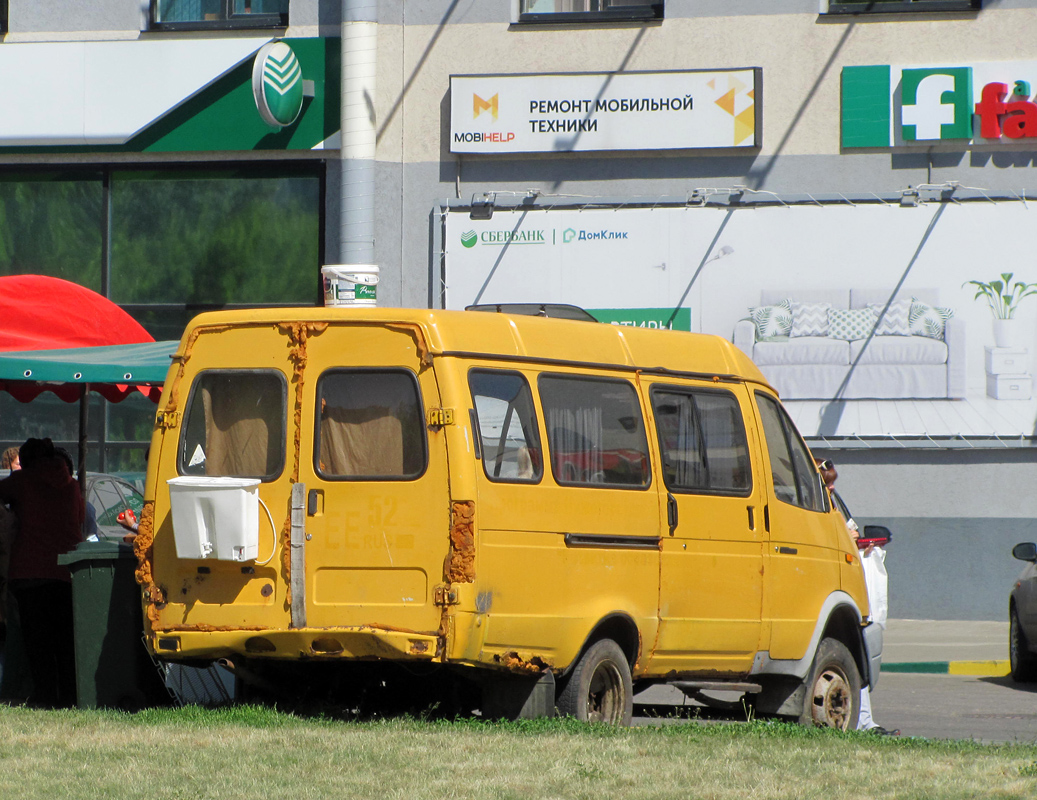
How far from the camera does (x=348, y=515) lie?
7.38 metres

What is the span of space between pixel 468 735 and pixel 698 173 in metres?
10.6

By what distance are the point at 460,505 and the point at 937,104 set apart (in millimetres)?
10940

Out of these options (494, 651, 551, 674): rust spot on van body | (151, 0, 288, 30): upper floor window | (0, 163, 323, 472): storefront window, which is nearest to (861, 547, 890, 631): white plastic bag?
(494, 651, 551, 674): rust spot on van body

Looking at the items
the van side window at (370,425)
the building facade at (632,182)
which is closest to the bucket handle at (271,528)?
the van side window at (370,425)

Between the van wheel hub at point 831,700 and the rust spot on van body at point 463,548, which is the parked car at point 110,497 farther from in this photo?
the rust spot on van body at point 463,548

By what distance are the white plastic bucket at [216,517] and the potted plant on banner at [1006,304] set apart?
10790mm

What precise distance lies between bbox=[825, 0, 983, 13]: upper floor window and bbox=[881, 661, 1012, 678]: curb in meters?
7.29

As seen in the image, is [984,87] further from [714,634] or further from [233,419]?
[233,419]

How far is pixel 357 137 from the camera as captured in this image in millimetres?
17016

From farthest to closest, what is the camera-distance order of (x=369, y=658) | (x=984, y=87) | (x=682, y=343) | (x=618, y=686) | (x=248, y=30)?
(x=248, y=30), (x=984, y=87), (x=682, y=343), (x=618, y=686), (x=369, y=658)

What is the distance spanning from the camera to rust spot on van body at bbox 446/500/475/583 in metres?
7.13

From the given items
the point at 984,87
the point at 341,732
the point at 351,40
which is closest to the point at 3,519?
the point at 341,732

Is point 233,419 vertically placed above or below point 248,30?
below

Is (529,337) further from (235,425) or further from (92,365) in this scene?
(92,365)
